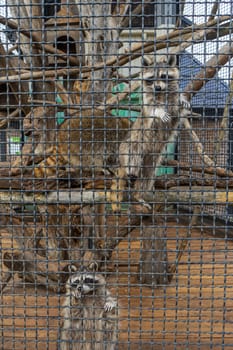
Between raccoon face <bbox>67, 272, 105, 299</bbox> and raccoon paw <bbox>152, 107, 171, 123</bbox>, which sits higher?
raccoon paw <bbox>152, 107, 171, 123</bbox>

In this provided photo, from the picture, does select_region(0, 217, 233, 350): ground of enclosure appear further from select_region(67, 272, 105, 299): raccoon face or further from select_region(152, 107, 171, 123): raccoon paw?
select_region(152, 107, 171, 123): raccoon paw

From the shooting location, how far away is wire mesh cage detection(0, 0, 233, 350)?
7.06 feet

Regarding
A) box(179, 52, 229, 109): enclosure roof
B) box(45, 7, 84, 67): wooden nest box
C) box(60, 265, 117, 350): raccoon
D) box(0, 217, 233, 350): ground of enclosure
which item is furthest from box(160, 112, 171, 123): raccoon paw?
box(60, 265, 117, 350): raccoon

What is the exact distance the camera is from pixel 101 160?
388 cm

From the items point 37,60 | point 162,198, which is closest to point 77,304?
point 162,198

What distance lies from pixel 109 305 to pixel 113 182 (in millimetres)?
940

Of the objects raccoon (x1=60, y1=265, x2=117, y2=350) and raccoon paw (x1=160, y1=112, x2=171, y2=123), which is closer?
raccoon (x1=60, y1=265, x2=117, y2=350)

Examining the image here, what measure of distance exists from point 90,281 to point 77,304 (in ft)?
0.64

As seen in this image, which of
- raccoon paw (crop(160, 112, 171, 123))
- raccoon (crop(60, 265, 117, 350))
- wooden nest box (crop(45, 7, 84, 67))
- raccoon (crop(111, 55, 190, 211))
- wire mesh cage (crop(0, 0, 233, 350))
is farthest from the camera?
raccoon (crop(111, 55, 190, 211))

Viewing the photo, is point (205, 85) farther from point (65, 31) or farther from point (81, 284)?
point (81, 284)

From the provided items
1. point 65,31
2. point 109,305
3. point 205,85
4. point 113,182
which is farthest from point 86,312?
point 65,31

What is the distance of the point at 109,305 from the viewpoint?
9.09ft

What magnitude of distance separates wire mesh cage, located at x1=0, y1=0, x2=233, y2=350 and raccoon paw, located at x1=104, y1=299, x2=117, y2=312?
1cm

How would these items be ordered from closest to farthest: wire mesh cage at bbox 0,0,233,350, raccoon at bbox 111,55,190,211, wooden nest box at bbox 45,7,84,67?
wooden nest box at bbox 45,7,84,67
wire mesh cage at bbox 0,0,233,350
raccoon at bbox 111,55,190,211
